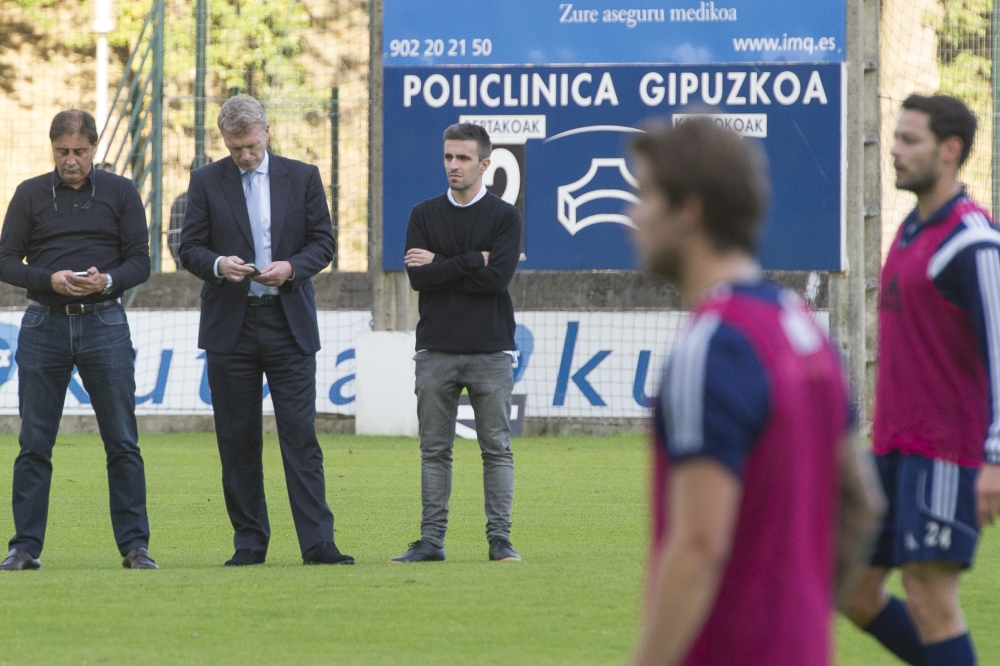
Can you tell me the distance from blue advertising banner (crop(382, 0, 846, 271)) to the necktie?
7.65m

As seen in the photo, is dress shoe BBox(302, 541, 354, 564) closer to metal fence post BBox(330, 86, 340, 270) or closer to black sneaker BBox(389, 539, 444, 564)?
black sneaker BBox(389, 539, 444, 564)

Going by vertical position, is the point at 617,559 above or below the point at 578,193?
below

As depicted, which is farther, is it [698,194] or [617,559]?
[617,559]

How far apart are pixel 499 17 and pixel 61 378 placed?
9.13 metres

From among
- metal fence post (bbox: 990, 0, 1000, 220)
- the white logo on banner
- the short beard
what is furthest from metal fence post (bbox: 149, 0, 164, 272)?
the short beard

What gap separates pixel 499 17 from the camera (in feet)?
50.5

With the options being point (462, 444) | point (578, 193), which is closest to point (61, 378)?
point (462, 444)

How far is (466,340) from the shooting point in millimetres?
7363

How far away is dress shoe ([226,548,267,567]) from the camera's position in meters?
7.27

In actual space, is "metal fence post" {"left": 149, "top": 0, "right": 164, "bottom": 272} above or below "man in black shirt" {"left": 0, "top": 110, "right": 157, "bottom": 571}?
above

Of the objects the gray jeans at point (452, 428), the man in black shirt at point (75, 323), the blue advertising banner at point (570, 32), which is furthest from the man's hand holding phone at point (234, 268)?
the blue advertising banner at point (570, 32)

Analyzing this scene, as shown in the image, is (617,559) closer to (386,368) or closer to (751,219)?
(751,219)

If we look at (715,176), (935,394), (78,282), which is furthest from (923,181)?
(78,282)

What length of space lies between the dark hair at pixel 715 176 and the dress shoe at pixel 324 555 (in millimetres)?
5233
